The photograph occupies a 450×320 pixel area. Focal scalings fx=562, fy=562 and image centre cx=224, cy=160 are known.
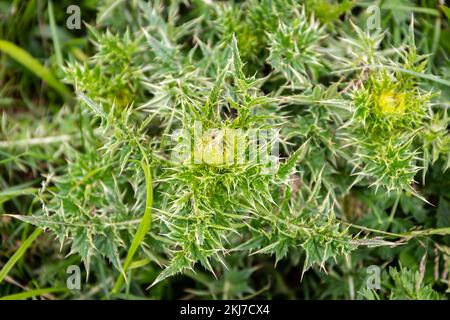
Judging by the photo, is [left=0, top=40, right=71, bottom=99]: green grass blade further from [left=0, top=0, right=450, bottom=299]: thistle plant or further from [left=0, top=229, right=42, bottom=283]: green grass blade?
[left=0, top=229, right=42, bottom=283]: green grass blade

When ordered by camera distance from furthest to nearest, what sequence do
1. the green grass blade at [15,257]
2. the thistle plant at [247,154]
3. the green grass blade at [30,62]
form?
1. the green grass blade at [30,62]
2. the green grass blade at [15,257]
3. the thistle plant at [247,154]

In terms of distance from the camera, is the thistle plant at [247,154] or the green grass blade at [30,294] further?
the green grass blade at [30,294]

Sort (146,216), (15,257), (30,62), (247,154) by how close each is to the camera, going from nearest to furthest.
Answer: (247,154) → (146,216) → (15,257) → (30,62)

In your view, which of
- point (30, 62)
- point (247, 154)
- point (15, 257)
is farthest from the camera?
point (30, 62)

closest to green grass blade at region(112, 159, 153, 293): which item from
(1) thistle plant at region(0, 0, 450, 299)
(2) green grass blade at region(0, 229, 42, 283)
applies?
(1) thistle plant at region(0, 0, 450, 299)

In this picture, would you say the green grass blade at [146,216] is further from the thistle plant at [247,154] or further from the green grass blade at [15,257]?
the green grass blade at [15,257]

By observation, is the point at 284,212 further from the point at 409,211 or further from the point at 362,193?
the point at 409,211

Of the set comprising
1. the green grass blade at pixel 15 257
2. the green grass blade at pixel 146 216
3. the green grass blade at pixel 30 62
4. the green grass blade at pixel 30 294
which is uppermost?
the green grass blade at pixel 30 62

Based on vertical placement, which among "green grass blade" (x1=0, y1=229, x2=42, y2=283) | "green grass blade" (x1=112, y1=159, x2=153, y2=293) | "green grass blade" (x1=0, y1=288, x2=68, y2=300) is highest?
"green grass blade" (x1=112, y1=159, x2=153, y2=293)

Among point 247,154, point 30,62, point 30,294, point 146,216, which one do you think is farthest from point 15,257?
point 247,154

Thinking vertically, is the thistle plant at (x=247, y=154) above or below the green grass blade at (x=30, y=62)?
below

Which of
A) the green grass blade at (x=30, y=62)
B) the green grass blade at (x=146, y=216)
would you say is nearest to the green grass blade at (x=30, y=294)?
the green grass blade at (x=146, y=216)

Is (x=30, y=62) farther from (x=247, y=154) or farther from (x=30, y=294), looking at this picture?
(x=247, y=154)
